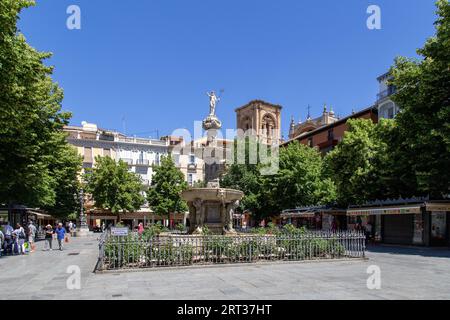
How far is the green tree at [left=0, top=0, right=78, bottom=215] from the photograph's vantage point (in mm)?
15188

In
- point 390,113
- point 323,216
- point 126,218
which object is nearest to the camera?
point 323,216

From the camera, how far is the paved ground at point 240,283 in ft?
30.8

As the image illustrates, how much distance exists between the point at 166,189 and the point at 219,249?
42.2 m

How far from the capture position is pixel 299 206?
141 feet

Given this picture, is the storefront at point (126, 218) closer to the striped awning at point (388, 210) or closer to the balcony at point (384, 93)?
the balcony at point (384, 93)

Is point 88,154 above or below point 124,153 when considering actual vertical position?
below

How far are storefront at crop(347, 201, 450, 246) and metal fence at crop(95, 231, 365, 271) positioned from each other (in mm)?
9504

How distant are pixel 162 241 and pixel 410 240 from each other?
2014 centimetres

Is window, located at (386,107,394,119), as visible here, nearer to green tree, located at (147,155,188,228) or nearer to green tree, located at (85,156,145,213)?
green tree, located at (147,155,188,228)

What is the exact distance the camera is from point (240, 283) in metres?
10.9

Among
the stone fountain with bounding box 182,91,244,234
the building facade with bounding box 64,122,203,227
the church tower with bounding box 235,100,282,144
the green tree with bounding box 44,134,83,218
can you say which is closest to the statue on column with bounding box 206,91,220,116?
the stone fountain with bounding box 182,91,244,234

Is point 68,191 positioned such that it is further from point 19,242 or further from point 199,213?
point 199,213

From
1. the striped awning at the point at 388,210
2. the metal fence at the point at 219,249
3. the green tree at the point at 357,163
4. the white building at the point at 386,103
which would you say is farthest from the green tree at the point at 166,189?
the metal fence at the point at 219,249

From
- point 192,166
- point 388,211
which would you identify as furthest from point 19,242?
point 192,166
